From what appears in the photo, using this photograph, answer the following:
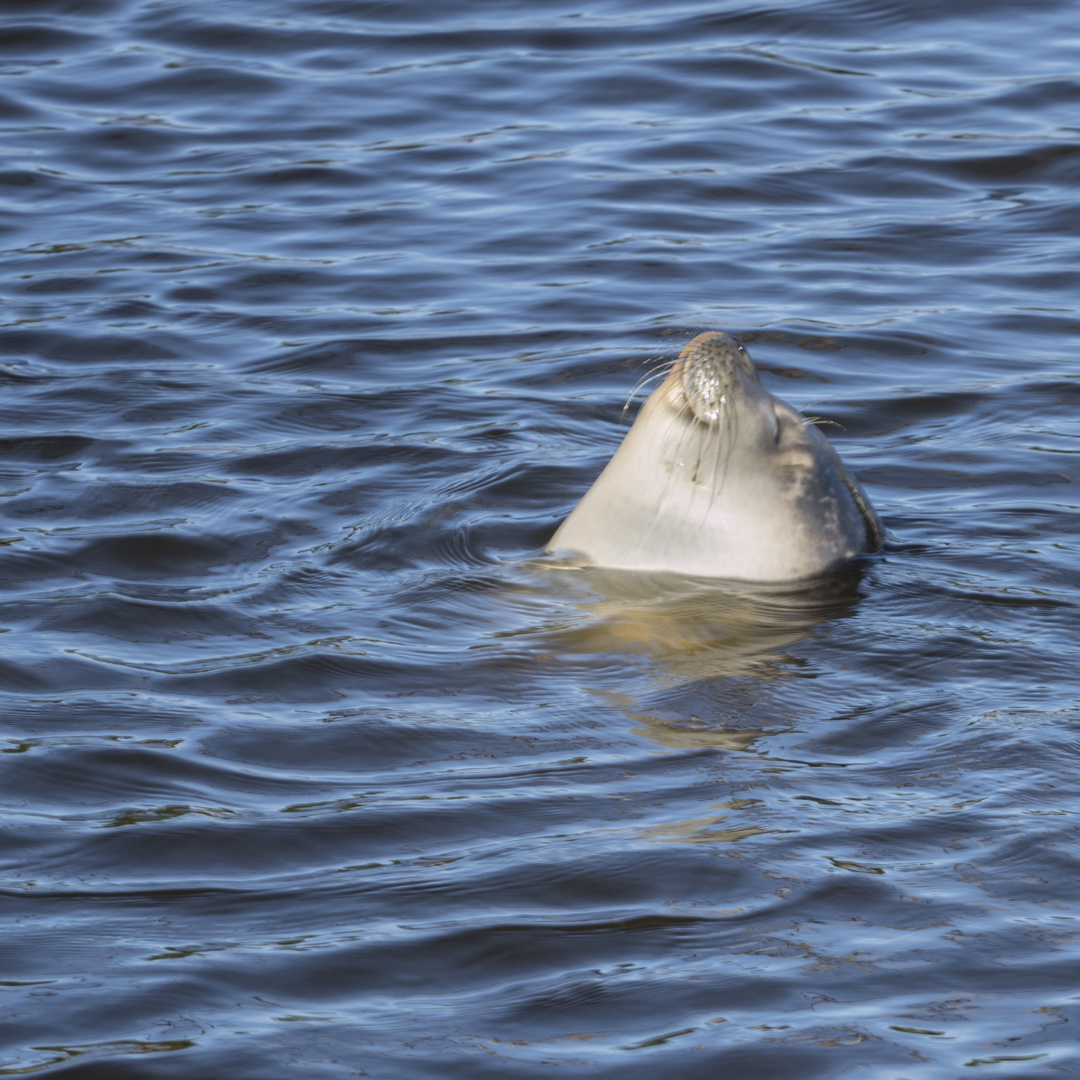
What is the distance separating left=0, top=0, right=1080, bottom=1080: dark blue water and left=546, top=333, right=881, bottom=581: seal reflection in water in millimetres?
170

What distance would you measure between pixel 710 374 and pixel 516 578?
2.88 feet

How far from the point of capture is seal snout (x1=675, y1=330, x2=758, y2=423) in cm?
593

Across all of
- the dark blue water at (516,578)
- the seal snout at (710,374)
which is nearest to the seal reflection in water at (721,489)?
the seal snout at (710,374)

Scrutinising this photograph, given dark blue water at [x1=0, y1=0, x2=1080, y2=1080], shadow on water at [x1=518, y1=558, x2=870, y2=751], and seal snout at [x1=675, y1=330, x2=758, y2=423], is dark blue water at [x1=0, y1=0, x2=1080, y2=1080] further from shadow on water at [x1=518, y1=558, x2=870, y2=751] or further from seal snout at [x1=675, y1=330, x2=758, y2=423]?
seal snout at [x1=675, y1=330, x2=758, y2=423]

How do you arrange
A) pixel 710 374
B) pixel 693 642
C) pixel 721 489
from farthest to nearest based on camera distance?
pixel 721 489
pixel 710 374
pixel 693 642

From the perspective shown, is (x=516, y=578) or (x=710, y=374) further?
(x=516, y=578)

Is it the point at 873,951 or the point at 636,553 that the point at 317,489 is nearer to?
the point at 636,553

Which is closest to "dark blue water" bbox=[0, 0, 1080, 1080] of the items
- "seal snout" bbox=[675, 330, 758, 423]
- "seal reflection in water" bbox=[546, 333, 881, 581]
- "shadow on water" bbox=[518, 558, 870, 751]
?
"shadow on water" bbox=[518, 558, 870, 751]

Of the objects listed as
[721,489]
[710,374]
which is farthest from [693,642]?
[710,374]

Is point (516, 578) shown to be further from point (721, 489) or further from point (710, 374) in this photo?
point (710, 374)

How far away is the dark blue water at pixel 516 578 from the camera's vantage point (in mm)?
3611

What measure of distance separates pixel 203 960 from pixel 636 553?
8.89ft

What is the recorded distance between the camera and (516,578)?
6.08 m

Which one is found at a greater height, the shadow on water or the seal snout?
the seal snout
